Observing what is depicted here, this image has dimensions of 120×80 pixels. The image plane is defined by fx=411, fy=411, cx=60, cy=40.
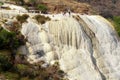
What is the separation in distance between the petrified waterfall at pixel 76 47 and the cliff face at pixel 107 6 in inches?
3281

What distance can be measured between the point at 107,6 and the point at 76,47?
323 feet

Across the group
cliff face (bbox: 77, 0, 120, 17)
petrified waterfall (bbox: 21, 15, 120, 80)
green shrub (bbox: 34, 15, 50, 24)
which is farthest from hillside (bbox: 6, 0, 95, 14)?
cliff face (bbox: 77, 0, 120, 17)

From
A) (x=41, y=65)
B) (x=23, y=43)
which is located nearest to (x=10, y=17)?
(x=23, y=43)

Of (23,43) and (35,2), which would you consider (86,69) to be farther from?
(35,2)

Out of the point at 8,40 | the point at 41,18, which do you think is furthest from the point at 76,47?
the point at 8,40

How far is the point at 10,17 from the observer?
50.7 m

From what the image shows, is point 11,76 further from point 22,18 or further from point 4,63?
point 22,18

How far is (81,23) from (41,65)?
9216mm

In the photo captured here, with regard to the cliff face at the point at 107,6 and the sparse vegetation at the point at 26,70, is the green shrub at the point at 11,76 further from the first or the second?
the cliff face at the point at 107,6

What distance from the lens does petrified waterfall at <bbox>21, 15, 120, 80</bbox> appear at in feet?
154

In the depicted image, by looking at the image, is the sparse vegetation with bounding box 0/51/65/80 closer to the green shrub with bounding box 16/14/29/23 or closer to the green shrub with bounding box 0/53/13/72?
the green shrub with bounding box 0/53/13/72

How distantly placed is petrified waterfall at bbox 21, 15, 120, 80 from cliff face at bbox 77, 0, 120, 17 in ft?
273

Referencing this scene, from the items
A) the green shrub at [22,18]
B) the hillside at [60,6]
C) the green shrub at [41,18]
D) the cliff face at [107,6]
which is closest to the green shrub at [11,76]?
the green shrub at [22,18]

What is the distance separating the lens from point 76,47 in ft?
162
